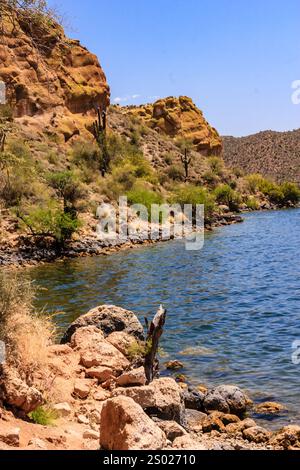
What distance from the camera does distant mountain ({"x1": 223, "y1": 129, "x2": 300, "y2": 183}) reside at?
10169 centimetres

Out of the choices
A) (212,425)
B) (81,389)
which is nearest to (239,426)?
(212,425)

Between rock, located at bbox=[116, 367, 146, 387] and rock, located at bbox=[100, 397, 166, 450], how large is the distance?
248cm

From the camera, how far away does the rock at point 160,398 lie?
24.3 ft

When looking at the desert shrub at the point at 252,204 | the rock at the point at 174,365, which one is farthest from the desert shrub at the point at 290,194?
the rock at the point at 174,365

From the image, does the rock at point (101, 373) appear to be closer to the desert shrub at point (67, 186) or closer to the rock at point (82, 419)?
the rock at point (82, 419)

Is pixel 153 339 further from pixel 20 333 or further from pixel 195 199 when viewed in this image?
pixel 195 199

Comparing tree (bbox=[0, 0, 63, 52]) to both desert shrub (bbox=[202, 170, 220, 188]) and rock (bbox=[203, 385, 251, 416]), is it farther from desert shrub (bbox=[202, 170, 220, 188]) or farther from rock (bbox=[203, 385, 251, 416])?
desert shrub (bbox=[202, 170, 220, 188])

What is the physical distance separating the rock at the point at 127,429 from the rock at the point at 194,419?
289 centimetres

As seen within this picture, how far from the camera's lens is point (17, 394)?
671 cm

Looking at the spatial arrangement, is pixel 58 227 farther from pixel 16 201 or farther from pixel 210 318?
pixel 210 318

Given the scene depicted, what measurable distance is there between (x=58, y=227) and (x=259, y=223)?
71.0ft

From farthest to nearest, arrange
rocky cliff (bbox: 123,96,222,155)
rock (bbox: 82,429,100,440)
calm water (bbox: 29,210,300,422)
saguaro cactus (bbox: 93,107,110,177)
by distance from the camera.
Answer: rocky cliff (bbox: 123,96,222,155), saguaro cactus (bbox: 93,107,110,177), calm water (bbox: 29,210,300,422), rock (bbox: 82,429,100,440)

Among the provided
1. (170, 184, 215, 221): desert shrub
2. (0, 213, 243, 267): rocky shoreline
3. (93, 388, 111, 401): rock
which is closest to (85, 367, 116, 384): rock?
(93, 388, 111, 401): rock

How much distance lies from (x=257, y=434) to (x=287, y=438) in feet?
1.55
